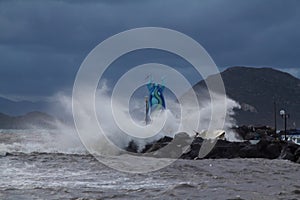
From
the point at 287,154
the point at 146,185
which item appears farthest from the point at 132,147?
the point at 146,185

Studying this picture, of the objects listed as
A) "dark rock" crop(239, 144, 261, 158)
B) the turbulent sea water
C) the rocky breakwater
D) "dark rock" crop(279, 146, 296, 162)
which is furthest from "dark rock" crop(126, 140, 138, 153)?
the turbulent sea water

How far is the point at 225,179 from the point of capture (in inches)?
787

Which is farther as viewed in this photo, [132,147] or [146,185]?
[132,147]

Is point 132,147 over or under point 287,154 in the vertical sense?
over

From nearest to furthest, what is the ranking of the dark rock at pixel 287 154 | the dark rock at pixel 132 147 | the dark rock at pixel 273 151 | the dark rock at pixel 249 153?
1. the dark rock at pixel 287 154
2. the dark rock at pixel 273 151
3. the dark rock at pixel 249 153
4. the dark rock at pixel 132 147

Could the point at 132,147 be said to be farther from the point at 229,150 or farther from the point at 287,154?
the point at 287,154

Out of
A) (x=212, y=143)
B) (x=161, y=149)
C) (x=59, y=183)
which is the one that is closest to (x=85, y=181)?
(x=59, y=183)

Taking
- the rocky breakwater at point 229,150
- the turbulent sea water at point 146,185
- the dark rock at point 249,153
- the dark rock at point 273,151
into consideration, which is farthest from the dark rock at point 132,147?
the turbulent sea water at point 146,185

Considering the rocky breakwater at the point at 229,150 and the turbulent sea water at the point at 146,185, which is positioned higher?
the rocky breakwater at the point at 229,150

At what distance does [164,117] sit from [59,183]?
43151 mm

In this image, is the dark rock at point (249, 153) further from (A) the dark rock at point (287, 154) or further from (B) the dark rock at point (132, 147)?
(B) the dark rock at point (132, 147)

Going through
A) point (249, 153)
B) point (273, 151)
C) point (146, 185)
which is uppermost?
point (273, 151)

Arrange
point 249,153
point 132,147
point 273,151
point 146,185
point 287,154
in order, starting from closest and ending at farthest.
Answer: point 146,185
point 287,154
point 249,153
point 273,151
point 132,147

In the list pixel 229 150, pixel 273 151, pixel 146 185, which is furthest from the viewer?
pixel 229 150
